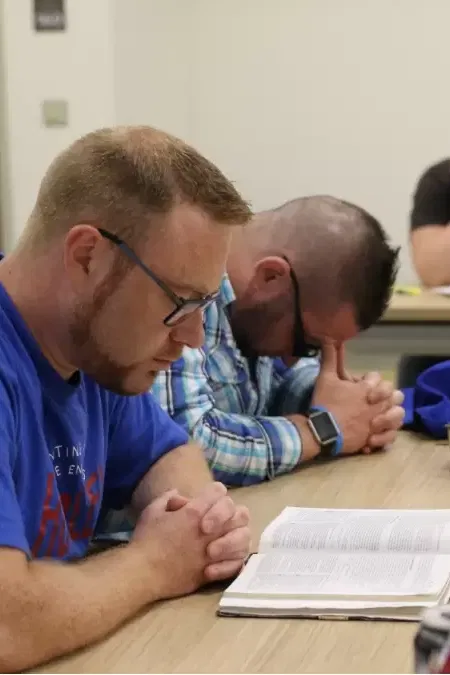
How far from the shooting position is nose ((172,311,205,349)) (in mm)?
1072

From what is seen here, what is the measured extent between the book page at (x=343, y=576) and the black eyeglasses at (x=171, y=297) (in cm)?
30

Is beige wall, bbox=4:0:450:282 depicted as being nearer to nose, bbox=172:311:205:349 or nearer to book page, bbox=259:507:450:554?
book page, bbox=259:507:450:554

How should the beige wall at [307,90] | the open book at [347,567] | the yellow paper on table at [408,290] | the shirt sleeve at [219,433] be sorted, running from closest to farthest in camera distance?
1. the open book at [347,567]
2. the shirt sleeve at [219,433]
3. the yellow paper on table at [408,290]
4. the beige wall at [307,90]

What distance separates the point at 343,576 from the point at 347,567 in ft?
0.10

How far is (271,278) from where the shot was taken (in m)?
1.65

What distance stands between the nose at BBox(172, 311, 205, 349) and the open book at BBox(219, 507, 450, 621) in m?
0.27

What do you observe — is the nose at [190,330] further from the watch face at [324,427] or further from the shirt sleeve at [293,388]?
the shirt sleeve at [293,388]

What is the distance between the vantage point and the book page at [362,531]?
1.14 meters

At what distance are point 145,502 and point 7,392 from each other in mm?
340

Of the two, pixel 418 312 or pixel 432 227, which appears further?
pixel 432 227

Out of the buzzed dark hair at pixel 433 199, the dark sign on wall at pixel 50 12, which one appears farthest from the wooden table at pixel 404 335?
the dark sign on wall at pixel 50 12

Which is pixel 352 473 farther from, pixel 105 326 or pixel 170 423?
pixel 105 326

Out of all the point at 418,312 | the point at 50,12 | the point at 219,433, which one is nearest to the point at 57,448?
the point at 219,433

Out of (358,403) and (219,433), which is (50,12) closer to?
(358,403)
